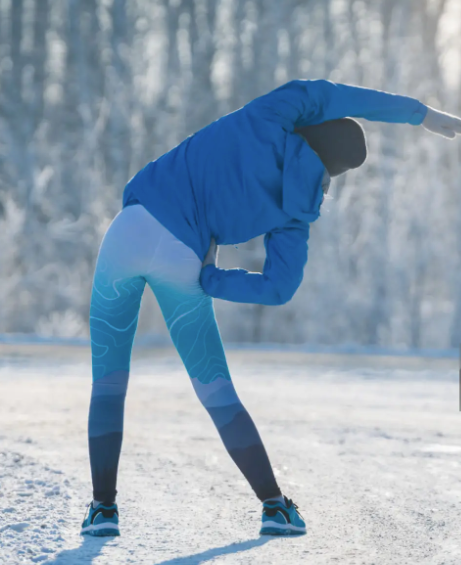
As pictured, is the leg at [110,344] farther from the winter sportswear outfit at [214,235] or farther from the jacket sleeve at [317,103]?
the jacket sleeve at [317,103]

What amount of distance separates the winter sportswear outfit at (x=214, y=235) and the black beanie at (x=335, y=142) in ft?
0.12

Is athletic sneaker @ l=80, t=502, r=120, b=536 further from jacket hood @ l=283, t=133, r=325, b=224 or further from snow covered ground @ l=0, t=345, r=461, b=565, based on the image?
jacket hood @ l=283, t=133, r=325, b=224

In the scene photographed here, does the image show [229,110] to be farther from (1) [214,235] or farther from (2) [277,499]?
(2) [277,499]

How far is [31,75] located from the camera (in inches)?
853

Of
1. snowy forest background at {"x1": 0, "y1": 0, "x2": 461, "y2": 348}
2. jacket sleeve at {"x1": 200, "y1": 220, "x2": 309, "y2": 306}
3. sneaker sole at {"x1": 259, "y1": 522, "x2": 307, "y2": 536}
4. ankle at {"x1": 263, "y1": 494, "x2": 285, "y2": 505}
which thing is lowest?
sneaker sole at {"x1": 259, "y1": 522, "x2": 307, "y2": 536}

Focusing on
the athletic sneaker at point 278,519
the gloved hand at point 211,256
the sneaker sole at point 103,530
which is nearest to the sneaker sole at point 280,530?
the athletic sneaker at point 278,519

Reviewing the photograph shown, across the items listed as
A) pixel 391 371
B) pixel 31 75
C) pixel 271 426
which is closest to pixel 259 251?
pixel 31 75

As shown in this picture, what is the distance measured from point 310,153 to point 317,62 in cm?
1930

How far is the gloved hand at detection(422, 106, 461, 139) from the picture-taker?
2994 mm

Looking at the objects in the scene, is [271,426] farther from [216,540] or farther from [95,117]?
[95,117]

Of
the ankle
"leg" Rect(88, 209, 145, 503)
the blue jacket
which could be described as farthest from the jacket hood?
the ankle

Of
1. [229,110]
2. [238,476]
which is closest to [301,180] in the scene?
[238,476]

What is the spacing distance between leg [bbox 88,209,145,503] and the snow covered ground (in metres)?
0.26

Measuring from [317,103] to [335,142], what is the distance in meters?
0.15
